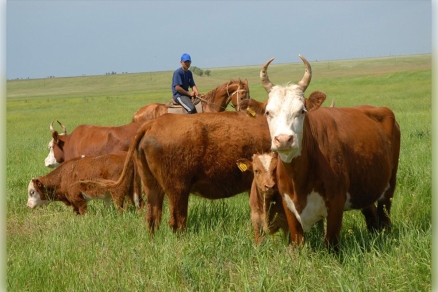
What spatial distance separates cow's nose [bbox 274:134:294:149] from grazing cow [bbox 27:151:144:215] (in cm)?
500

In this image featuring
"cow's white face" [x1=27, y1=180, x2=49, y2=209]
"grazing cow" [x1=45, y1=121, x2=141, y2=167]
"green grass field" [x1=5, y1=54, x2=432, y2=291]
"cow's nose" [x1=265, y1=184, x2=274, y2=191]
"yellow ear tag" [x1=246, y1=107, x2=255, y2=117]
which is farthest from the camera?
"grazing cow" [x1=45, y1=121, x2=141, y2=167]

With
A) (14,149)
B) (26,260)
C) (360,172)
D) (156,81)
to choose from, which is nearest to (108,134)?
(26,260)

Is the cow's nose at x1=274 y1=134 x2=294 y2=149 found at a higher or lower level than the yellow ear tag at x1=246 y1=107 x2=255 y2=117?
lower

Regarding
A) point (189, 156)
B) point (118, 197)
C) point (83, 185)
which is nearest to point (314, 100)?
point (189, 156)

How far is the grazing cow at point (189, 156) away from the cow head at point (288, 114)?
1.90 metres

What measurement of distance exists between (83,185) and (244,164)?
162 inches

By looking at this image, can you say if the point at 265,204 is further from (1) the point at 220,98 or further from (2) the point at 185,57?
(1) the point at 220,98

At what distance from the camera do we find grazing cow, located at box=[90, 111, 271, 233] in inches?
301

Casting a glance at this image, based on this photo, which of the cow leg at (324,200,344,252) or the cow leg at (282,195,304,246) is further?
the cow leg at (282,195,304,246)

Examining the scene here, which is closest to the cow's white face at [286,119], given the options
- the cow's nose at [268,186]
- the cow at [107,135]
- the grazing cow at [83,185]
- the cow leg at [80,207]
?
the cow's nose at [268,186]

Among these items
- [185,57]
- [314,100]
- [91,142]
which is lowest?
[91,142]

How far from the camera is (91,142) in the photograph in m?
13.1

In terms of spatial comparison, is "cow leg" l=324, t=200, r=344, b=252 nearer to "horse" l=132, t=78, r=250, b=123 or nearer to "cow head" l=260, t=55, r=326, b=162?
"cow head" l=260, t=55, r=326, b=162

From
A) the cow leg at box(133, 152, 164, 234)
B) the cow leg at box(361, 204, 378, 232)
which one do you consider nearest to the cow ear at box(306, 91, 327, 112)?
the cow leg at box(361, 204, 378, 232)
